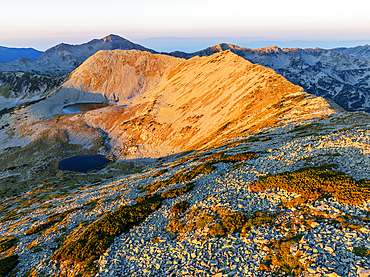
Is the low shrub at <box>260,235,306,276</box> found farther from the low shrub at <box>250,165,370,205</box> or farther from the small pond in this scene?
the small pond

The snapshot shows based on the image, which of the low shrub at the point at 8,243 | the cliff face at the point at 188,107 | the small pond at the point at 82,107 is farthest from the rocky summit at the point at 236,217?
the small pond at the point at 82,107

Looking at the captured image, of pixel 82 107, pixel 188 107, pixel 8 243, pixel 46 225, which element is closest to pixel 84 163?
pixel 188 107

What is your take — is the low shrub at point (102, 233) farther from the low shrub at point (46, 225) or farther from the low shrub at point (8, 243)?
the low shrub at point (46, 225)

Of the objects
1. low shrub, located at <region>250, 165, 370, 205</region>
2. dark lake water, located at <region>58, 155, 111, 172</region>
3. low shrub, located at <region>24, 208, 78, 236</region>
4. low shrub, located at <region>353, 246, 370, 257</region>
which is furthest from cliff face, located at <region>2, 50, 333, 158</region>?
low shrub, located at <region>353, 246, 370, 257</region>

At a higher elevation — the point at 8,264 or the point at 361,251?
the point at 361,251

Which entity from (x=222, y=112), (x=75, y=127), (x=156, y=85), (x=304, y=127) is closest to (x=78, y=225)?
(x=304, y=127)

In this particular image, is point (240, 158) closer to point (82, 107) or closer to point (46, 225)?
point (46, 225)
